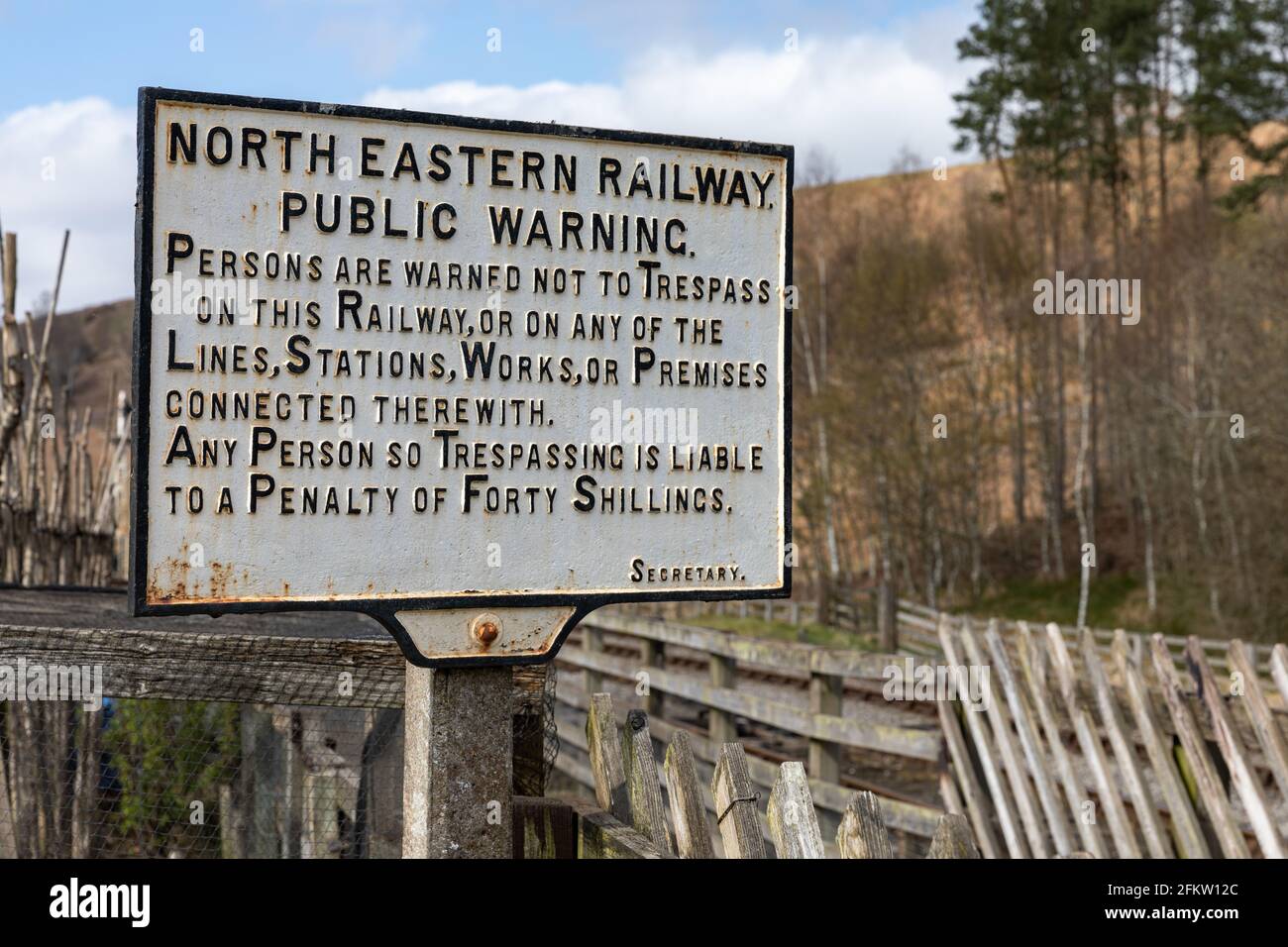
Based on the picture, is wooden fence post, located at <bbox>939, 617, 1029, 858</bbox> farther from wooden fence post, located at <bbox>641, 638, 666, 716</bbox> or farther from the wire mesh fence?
wooden fence post, located at <bbox>641, 638, 666, 716</bbox>

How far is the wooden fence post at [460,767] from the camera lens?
303 centimetres

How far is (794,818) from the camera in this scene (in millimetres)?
3000

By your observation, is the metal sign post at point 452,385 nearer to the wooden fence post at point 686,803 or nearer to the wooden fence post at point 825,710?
the wooden fence post at point 686,803

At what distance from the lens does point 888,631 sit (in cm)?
1939

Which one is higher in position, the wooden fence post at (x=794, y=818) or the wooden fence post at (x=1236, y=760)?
the wooden fence post at (x=794, y=818)

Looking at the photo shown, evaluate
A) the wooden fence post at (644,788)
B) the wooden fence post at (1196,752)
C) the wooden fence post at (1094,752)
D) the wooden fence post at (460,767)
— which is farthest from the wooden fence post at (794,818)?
the wooden fence post at (1094,752)

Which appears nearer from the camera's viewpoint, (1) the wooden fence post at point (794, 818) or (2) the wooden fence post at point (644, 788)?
(1) the wooden fence post at point (794, 818)

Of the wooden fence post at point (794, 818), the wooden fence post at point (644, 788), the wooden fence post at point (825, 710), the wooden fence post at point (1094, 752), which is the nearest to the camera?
the wooden fence post at point (794, 818)

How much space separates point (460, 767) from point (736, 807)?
2.30 feet

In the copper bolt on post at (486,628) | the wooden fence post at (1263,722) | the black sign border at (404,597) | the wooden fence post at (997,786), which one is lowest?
the wooden fence post at (997,786)

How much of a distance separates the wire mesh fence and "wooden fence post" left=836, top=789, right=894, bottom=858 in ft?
7.79

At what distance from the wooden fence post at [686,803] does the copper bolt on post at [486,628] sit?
590mm

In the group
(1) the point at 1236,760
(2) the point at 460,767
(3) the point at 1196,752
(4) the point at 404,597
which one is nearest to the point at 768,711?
(3) the point at 1196,752
